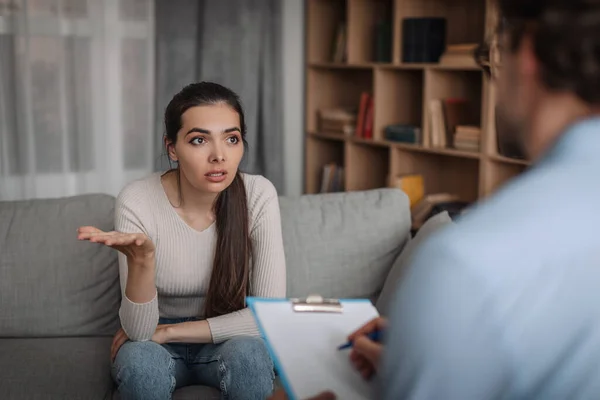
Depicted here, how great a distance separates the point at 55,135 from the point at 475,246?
340cm

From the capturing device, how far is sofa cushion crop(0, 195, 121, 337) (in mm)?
2252

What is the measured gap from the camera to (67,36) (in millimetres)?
3713

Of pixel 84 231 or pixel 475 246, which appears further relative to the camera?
pixel 84 231

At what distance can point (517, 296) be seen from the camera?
2.12 ft

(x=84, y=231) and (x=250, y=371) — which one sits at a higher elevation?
(x=84, y=231)

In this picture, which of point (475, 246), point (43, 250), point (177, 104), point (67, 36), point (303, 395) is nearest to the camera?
point (475, 246)

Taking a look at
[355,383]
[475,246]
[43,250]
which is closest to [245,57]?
[43,250]

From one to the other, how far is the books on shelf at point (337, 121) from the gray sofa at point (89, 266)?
1.67m

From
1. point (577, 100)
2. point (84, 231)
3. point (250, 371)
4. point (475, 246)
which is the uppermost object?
point (577, 100)

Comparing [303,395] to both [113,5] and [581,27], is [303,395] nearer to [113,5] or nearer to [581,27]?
[581,27]

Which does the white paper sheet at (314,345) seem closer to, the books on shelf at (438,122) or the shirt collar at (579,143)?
the shirt collar at (579,143)

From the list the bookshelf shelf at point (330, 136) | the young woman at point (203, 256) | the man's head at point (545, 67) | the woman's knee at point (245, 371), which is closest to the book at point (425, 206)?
the bookshelf shelf at point (330, 136)

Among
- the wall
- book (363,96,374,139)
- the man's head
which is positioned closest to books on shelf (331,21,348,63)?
the wall

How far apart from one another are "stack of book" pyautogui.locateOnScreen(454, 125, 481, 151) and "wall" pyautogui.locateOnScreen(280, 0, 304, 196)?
4.05 ft
